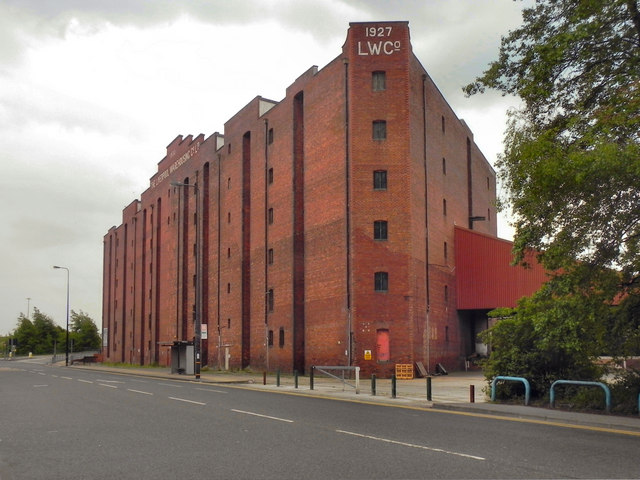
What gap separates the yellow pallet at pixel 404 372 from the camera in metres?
36.3

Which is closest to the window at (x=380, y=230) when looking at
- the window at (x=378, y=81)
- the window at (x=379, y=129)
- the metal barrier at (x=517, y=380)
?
the window at (x=379, y=129)

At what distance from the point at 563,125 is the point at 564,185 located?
6.81ft

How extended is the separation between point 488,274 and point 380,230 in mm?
10044

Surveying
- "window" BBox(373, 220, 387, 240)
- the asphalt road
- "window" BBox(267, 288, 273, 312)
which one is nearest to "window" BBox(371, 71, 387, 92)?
"window" BBox(373, 220, 387, 240)

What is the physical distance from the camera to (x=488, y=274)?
145 feet

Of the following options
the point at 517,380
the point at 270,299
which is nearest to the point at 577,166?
the point at 517,380

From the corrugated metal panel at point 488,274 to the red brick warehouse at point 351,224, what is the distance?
134mm

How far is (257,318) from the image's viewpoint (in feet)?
157

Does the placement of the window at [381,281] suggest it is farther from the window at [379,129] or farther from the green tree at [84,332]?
the green tree at [84,332]

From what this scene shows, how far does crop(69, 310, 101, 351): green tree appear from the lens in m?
133

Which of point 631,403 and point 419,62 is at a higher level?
point 419,62

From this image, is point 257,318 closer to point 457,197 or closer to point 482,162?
point 457,197

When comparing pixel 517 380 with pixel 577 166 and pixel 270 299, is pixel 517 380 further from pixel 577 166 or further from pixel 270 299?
pixel 270 299

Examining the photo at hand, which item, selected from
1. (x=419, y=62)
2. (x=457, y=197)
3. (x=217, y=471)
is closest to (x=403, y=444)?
(x=217, y=471)
